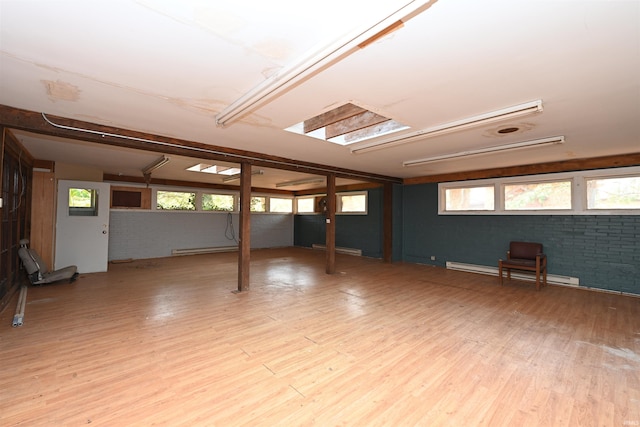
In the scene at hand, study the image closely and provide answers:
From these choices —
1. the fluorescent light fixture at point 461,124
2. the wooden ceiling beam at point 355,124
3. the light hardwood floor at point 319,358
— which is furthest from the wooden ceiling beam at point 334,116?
the light hardwood floor at point 319,358

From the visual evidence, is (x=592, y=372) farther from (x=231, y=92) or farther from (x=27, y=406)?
(x=27, y=406)

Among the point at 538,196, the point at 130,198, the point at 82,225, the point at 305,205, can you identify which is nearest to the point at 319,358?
the point at 538,196

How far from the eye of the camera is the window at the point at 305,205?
11017 mm

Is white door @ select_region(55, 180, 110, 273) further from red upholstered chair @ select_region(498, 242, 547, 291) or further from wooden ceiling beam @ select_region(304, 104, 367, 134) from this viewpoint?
red upholstered chair @ select_region(498, 242, 547, 291)

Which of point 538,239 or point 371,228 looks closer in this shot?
point 538,239

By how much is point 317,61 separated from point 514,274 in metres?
6.20

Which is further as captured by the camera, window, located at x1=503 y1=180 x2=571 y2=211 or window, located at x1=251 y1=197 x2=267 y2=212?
window, located at x1=251 y1=197 x2=267 y2=212

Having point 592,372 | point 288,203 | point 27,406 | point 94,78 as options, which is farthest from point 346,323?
point 288,203

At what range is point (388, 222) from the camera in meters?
7.59

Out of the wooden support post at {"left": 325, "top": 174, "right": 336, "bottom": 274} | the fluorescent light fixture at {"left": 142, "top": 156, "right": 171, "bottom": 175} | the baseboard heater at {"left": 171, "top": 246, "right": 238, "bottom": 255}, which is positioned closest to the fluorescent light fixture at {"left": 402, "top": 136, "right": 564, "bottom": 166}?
the wooden support post at {"left": 325, "top": 174, "right": 336, "bottom": 274}

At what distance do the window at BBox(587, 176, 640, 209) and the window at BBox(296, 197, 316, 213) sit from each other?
7.85 m

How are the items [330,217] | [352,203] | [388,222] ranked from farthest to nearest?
[352,203] < [388,222] < [330,217]

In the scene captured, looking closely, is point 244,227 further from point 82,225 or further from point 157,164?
point 82,225

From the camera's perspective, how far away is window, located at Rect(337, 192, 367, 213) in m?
9.02
